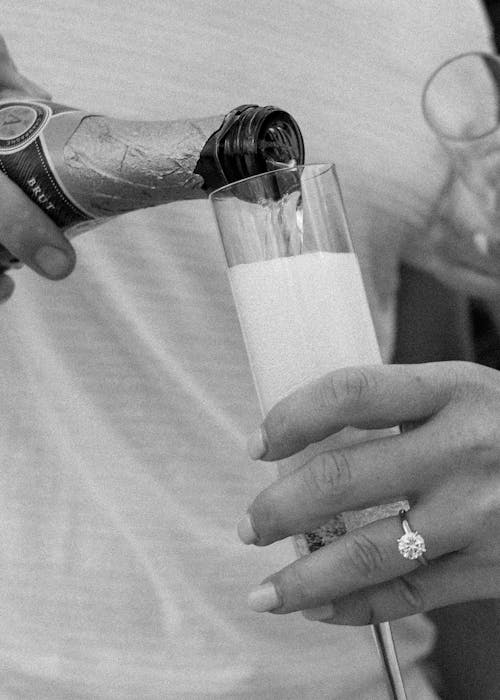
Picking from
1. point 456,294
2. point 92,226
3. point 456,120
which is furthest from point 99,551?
point 456,294

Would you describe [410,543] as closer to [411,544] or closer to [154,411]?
[411,544]

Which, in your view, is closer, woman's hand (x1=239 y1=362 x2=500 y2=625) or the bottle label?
woman's hand (x1=239 y1=362 x2=500 y2=625)

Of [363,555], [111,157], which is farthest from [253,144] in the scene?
[363,555]

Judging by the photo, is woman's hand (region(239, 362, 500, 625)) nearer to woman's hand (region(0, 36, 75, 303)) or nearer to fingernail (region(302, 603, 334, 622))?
fingernail (region(302, 603, 334, 622))

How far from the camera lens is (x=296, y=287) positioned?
55cm

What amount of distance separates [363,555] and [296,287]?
0.53ft

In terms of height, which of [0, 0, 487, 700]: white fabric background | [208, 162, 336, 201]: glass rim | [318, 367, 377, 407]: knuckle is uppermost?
[208, 162, 336, 201]: glass rim

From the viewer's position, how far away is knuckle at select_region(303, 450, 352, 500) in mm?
532

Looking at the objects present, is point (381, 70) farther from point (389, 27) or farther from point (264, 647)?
point (264, 647)

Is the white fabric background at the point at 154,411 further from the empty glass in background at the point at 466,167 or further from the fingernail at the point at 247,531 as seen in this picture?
the fingernail at the point at 247,531

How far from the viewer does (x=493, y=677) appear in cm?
99

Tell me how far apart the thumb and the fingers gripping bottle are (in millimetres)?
73

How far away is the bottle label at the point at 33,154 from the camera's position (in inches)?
27.7

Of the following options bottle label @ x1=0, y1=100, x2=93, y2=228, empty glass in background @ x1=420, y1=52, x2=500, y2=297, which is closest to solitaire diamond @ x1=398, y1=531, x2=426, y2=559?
bottle label @ x1=0, y1=100, x2=93, y2=228
